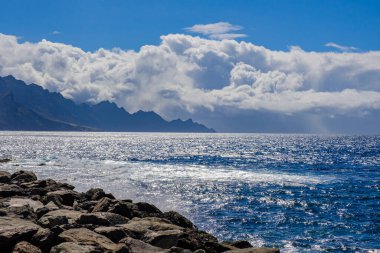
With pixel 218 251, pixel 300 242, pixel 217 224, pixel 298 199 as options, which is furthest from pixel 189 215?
pixel 218 251

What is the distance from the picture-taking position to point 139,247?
57.3 feet

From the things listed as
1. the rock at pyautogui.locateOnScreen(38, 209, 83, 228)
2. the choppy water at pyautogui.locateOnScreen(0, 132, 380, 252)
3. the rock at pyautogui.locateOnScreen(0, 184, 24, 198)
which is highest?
the rock at pyautogui.locateOnScreen(38, 209, 83, 228)

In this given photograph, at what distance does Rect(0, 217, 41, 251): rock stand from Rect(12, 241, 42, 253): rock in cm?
55

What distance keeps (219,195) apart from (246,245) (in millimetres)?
27087

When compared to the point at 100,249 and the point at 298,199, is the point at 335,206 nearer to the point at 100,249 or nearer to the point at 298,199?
the point at 298,199

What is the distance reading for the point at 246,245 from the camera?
22.0 metres

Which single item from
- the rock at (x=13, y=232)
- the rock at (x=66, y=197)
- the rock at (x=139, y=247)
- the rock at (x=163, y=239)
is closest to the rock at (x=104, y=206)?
the rock at (x=66, y=197)

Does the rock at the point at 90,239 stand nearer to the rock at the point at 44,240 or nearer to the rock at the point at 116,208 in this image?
the rock at the point at 44,240

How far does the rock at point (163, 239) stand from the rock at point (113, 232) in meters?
0.99

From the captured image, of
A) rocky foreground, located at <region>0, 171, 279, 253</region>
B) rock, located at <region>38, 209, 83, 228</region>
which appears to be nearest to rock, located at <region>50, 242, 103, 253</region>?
rocky foreground, located at <region>0, 171, 279, 253</region>

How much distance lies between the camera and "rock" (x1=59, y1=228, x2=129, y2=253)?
16.7 meters

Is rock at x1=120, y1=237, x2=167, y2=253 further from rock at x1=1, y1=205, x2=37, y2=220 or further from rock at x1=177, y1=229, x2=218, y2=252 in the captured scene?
rock at x1=1, y1=205, x2=37, y2=220

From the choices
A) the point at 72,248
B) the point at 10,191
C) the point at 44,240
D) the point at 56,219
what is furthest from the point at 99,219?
the point at 10,191

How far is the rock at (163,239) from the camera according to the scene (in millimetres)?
18844
